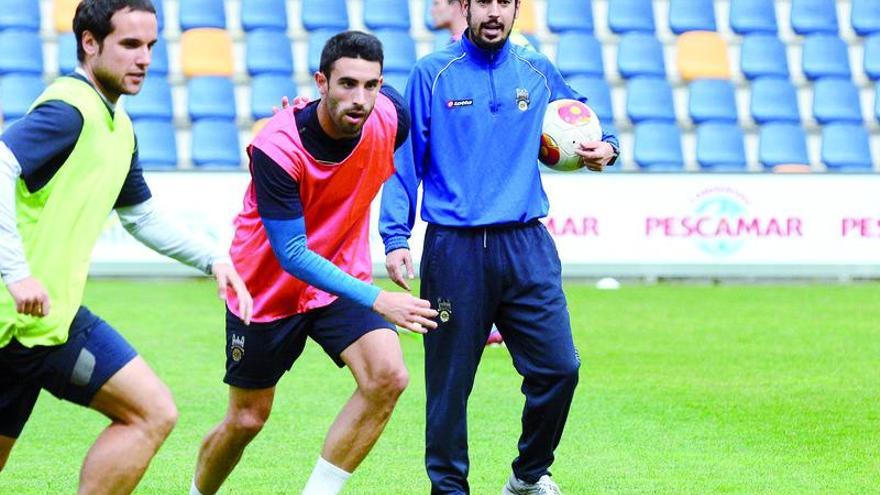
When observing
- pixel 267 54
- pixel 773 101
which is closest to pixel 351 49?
pixel 267 54

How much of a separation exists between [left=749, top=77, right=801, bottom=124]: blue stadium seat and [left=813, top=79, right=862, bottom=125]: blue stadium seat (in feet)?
0.83

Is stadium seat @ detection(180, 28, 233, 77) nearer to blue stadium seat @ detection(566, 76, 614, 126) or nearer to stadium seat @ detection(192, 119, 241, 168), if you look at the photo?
stadium seat @ detection(192, 119, 241, 168)

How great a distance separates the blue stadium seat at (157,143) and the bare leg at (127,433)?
482 inches

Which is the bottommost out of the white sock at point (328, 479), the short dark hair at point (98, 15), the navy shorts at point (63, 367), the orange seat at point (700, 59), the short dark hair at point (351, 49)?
the orange seat at point (700, 59)

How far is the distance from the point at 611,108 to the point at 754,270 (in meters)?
2.86

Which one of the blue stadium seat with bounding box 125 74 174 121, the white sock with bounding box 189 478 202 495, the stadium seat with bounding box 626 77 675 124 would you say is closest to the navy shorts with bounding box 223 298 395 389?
the white sock with bounding box 189 478 202 495

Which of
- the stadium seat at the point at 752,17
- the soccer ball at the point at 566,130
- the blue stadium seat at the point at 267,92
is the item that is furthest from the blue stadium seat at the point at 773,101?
the soccer ball at the point at 566,130

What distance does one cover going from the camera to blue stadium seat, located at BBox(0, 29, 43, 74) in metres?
18.1

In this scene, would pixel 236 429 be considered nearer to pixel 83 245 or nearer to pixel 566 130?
pixel 83 245

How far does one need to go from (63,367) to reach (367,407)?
135 centimetres

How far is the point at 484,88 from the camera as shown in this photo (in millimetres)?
6363

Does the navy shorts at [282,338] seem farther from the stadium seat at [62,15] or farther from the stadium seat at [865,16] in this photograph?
the stadium seat at [865,16]

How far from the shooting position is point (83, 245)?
4.98 metres

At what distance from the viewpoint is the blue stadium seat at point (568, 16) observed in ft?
63.0
